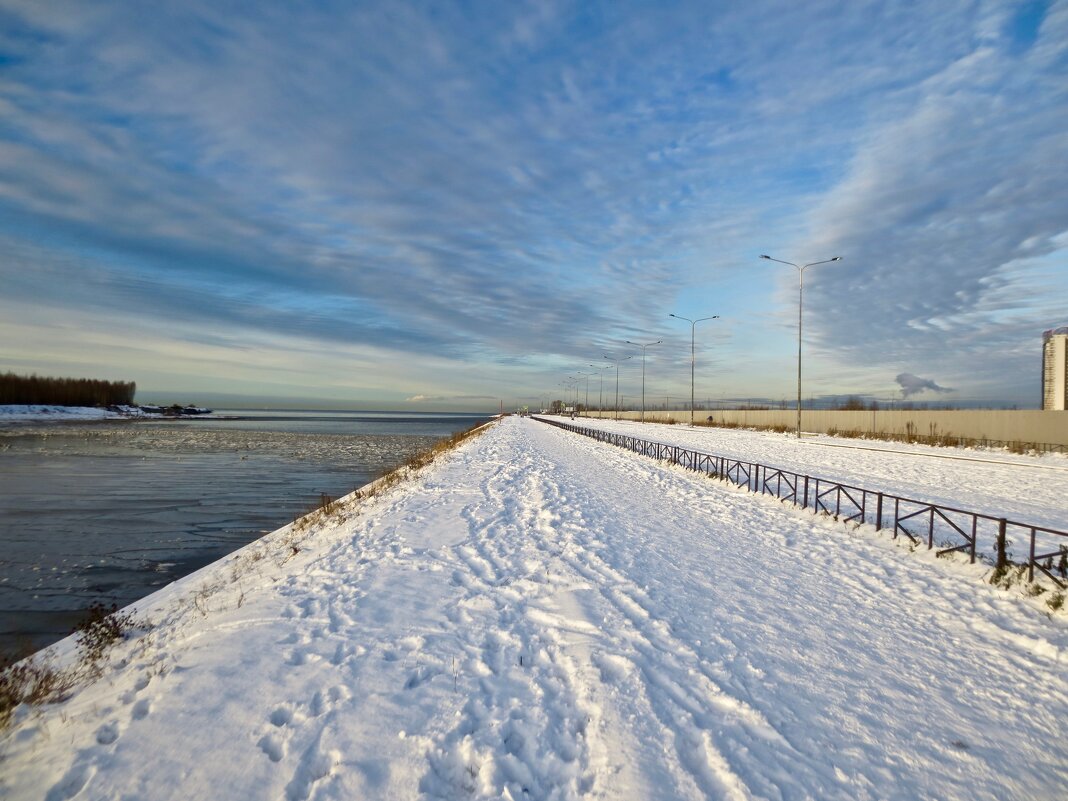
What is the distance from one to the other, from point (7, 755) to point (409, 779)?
2.90 meters

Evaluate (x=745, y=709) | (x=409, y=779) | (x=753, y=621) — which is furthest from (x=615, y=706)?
(x=753, y=621)

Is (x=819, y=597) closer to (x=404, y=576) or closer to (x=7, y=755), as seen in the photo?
(x=404, y=576)

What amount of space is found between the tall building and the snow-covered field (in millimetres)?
44539

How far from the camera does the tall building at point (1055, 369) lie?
38844 millimetres

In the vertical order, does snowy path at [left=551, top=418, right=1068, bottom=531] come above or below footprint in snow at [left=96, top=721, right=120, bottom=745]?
above

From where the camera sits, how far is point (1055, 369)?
39.6 m

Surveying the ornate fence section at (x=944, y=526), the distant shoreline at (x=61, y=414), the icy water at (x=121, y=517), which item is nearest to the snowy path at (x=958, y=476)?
the ornate fence section at (x=944, y=526)

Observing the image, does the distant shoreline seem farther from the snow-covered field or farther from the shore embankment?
the shore embankment

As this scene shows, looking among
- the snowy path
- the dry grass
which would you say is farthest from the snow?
the snowy path

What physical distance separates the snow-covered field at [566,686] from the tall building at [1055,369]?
146 feet

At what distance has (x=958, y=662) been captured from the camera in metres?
5.38

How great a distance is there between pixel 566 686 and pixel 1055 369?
5284cm

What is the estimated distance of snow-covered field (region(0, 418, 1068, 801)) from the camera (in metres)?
3.56

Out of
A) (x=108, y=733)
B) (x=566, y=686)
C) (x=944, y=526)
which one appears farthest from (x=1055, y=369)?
(x=108, y=733)
